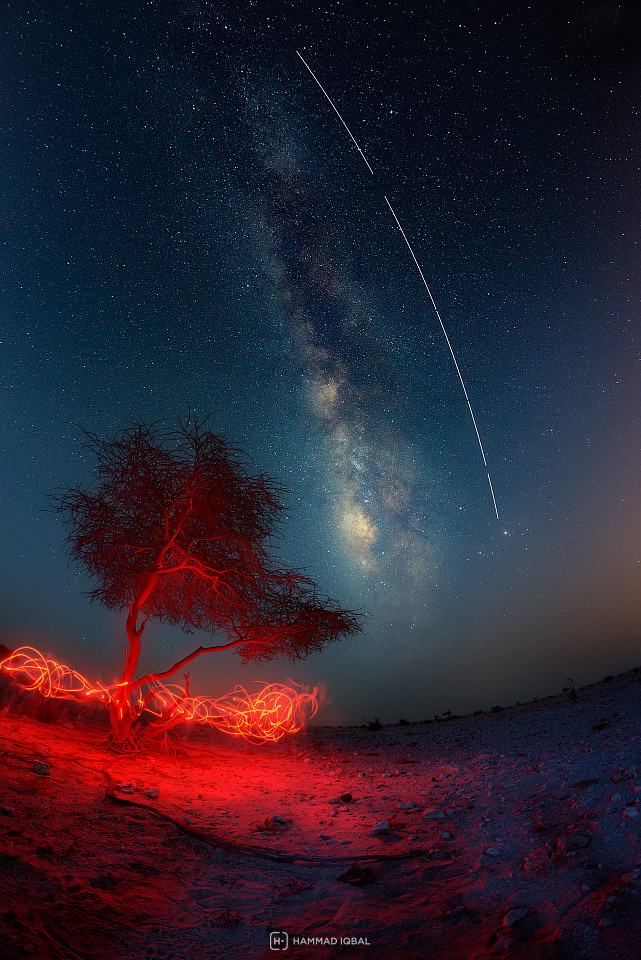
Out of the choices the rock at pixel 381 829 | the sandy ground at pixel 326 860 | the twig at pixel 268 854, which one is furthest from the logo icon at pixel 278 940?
the rock at pixel 381 829

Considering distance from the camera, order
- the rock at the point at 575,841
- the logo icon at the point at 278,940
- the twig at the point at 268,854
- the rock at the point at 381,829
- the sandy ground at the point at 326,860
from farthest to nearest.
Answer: the rock at the point at 381,829
the twig at the point at 268,854
the rock at the point at 575,841
the logo icon at the point at 278,940
the sandy ground at the point at 326,860

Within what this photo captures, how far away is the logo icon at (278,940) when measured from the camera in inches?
123

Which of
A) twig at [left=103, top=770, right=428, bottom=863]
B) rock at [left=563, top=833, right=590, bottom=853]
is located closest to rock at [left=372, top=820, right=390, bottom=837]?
Answer: twig at [left=103, top=770, right=428, bottom=863]

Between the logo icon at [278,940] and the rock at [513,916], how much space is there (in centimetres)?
168

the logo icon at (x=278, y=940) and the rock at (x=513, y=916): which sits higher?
the rock at (x=513, y=916)

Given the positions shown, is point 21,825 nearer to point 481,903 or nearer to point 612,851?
point 481,903

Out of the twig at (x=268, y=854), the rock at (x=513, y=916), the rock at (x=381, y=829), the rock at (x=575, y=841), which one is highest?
the rock at (x=575, y=841)

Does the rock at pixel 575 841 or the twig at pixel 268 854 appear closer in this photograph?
the rock at pixel 575 841

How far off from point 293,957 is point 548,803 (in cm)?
365

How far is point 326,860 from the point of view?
444 centimetres

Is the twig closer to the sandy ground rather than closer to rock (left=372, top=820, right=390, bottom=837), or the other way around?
the sandy ground

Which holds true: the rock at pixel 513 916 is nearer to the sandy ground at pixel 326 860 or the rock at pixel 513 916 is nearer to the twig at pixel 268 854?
the sandy ground at pixel 326 860

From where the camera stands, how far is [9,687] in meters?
12.9

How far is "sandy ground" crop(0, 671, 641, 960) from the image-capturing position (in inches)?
119
